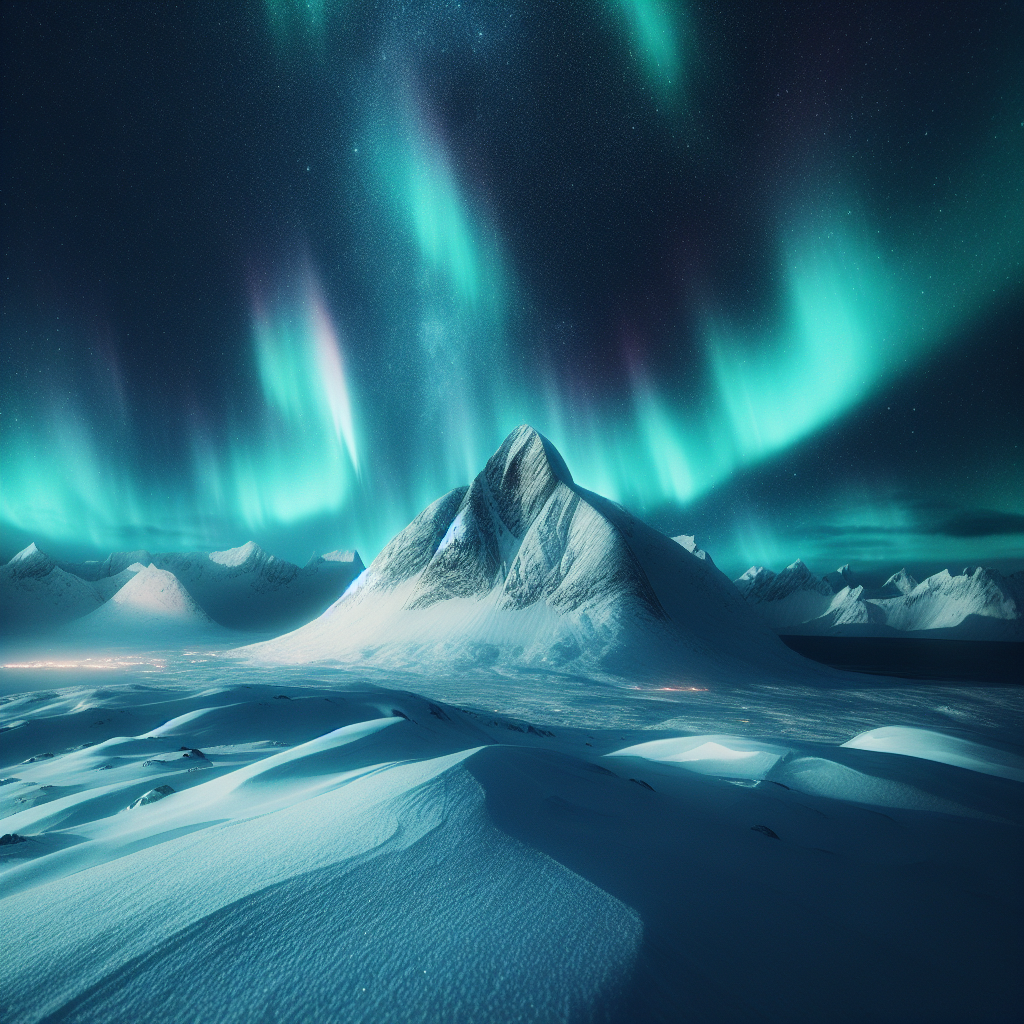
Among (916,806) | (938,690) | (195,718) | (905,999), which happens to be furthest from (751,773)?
→ (938,690)

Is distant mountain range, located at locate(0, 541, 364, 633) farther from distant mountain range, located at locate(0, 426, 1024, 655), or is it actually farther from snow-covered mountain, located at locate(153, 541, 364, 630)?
distant mountain range, located at locate(0, 426, 1024, 655)

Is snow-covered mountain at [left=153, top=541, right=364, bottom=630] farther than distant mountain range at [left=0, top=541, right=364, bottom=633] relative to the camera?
Yes

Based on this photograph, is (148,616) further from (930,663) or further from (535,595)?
(930,663)

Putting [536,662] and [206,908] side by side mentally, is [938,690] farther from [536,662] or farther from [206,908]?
[206,908]

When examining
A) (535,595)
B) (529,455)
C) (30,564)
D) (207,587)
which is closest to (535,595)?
(535,595)

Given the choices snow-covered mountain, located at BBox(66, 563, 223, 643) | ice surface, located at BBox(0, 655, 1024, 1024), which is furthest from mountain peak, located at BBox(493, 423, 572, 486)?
snow-covered mountain, located at BBox(66, 563, 223, 643)

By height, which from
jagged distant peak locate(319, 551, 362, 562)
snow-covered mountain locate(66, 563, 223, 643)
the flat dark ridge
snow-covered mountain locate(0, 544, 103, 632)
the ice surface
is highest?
jagged distant peak locate(319, 551, 362, 562)
